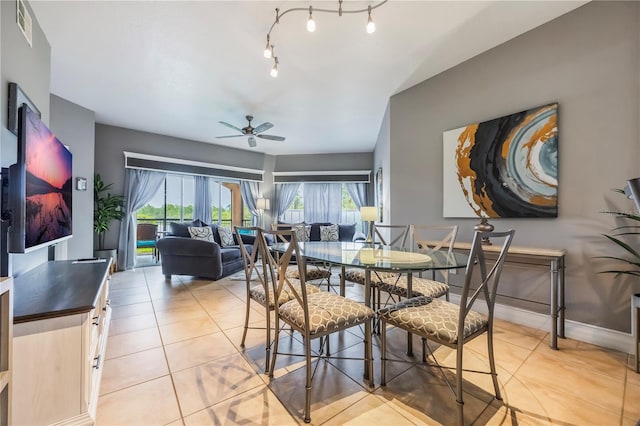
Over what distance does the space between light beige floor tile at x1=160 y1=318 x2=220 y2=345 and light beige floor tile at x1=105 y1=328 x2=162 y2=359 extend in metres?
0.06

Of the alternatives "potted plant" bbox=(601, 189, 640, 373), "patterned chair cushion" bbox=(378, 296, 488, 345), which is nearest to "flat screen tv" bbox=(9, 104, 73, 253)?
"patterned chair cushion" bbox=(378, 296, 488, 345)

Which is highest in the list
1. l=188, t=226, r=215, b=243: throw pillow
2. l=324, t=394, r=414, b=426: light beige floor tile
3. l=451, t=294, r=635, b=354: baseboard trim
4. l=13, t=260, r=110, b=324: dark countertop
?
l=188, t=226, r=215, b=243: throw pillow

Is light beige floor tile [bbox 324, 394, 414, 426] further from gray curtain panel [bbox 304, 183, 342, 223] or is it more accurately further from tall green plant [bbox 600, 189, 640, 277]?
gray curtain panel [bbox 304, 183, 342, 223]

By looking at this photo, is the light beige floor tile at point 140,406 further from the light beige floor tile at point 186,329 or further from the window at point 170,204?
the window at point 170,204

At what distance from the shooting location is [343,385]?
1.59 metres

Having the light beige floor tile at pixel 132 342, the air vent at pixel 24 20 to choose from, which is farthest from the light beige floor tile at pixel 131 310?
the air vent at pixel 24 20

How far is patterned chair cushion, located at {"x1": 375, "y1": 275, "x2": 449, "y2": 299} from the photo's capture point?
6.48ft

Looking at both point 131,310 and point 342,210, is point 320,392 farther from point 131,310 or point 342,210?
point 342,210

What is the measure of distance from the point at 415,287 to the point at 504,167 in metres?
1.57

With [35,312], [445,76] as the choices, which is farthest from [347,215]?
[35,312]

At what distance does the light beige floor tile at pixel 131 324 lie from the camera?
232 centimetres

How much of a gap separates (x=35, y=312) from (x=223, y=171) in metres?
5.31

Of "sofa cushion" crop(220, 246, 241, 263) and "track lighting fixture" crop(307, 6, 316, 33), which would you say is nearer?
"track lighting fixture" crop(307, 6, 316, 33)

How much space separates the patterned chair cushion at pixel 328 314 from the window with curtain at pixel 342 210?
529 centimetres
